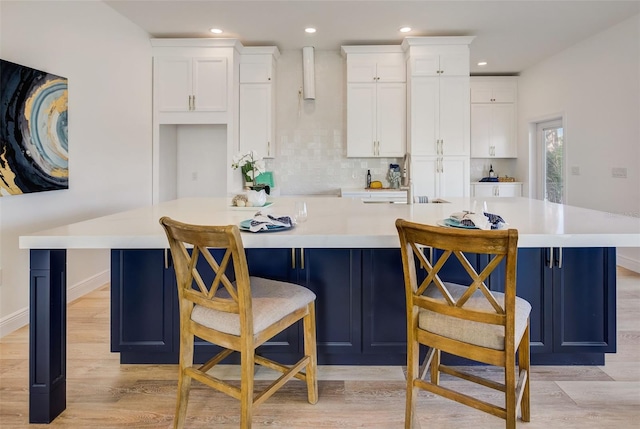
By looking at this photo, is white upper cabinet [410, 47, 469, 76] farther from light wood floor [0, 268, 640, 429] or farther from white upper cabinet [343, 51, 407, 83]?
light wood floor [0, 268, 640, 429]

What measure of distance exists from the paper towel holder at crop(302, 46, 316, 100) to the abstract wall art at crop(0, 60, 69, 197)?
8.78ft

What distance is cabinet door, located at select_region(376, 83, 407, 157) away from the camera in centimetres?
498

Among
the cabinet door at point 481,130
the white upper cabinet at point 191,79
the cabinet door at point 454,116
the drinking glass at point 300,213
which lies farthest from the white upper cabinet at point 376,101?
the drinking glass at point 300,213

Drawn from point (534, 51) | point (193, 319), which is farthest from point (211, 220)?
point (534, 51)

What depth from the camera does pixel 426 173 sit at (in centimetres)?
488

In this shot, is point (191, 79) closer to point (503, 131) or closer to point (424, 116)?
point (424, 116)

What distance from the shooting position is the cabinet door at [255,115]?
16.5ft

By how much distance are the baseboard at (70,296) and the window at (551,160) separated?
572 cm

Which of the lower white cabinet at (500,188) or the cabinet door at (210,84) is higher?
the cabinet door at (210,84)

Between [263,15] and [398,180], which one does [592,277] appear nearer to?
[398,180]

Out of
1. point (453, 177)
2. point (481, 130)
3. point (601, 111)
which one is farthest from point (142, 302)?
point (481, 130)

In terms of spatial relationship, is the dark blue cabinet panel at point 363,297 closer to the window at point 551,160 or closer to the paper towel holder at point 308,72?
the paper towel holder at point 308,72

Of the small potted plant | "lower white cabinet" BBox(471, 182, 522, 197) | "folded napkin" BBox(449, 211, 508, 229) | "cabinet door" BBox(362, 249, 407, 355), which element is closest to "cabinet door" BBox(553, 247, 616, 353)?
"folded napkin" BBox(449, 211, 508, 229)

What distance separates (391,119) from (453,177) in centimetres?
102
